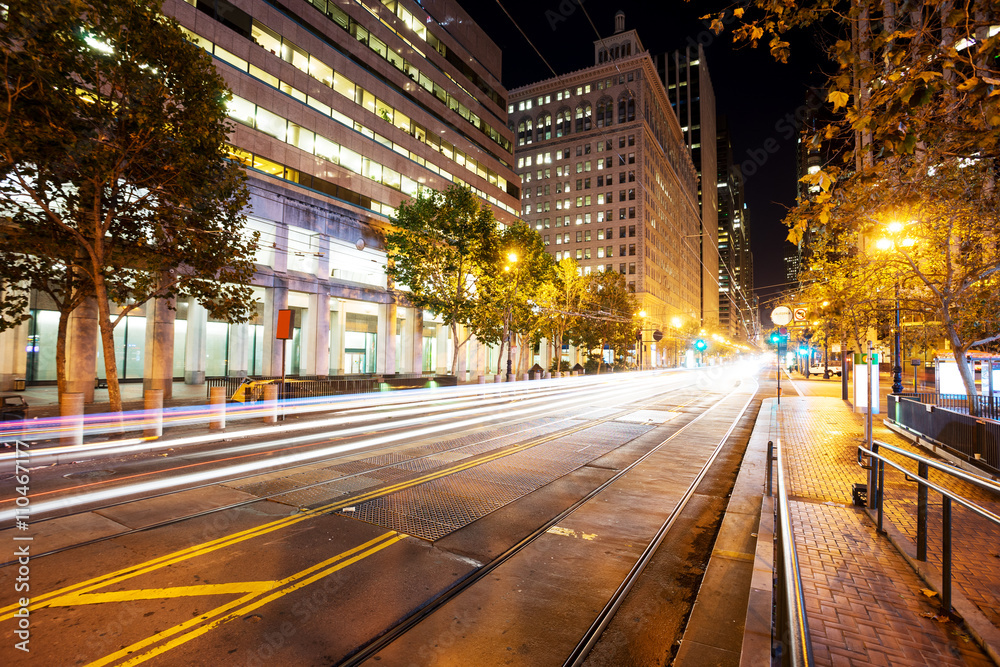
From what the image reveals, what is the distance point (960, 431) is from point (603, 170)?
7996 centimetres

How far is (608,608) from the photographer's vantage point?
4461mm

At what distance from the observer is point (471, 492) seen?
8.13 m

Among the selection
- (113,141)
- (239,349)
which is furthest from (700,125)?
(113,141)

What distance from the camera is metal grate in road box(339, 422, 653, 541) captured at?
6.67 m

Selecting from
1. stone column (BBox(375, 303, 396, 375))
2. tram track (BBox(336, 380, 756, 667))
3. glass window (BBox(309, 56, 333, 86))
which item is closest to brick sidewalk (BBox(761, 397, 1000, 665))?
tram track (BBox(336, 380, 756, 667))

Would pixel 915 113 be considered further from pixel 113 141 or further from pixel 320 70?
pixel 320 70

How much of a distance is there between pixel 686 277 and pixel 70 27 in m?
121

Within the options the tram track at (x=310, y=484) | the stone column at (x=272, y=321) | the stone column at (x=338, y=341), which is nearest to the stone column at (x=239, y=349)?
the stone column at (x=272, y=321)

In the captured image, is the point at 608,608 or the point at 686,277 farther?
the point at 686,277

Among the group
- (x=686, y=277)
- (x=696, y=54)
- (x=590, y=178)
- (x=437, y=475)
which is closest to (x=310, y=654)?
(x=437, y=475)

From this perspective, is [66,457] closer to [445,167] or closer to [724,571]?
[724,571]

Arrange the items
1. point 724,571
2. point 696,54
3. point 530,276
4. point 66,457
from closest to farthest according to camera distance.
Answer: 1. point 724,571
2. point 66,457
3. point 530,276
4. point 696,54

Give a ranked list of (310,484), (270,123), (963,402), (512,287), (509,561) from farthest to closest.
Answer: (512,287) < (270,123) < (963,402) < (310,484) < (509,561)

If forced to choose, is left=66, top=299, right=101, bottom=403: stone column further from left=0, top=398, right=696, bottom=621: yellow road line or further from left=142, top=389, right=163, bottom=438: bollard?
left=0, top=398, right=696, bottom=621: yellow road line
